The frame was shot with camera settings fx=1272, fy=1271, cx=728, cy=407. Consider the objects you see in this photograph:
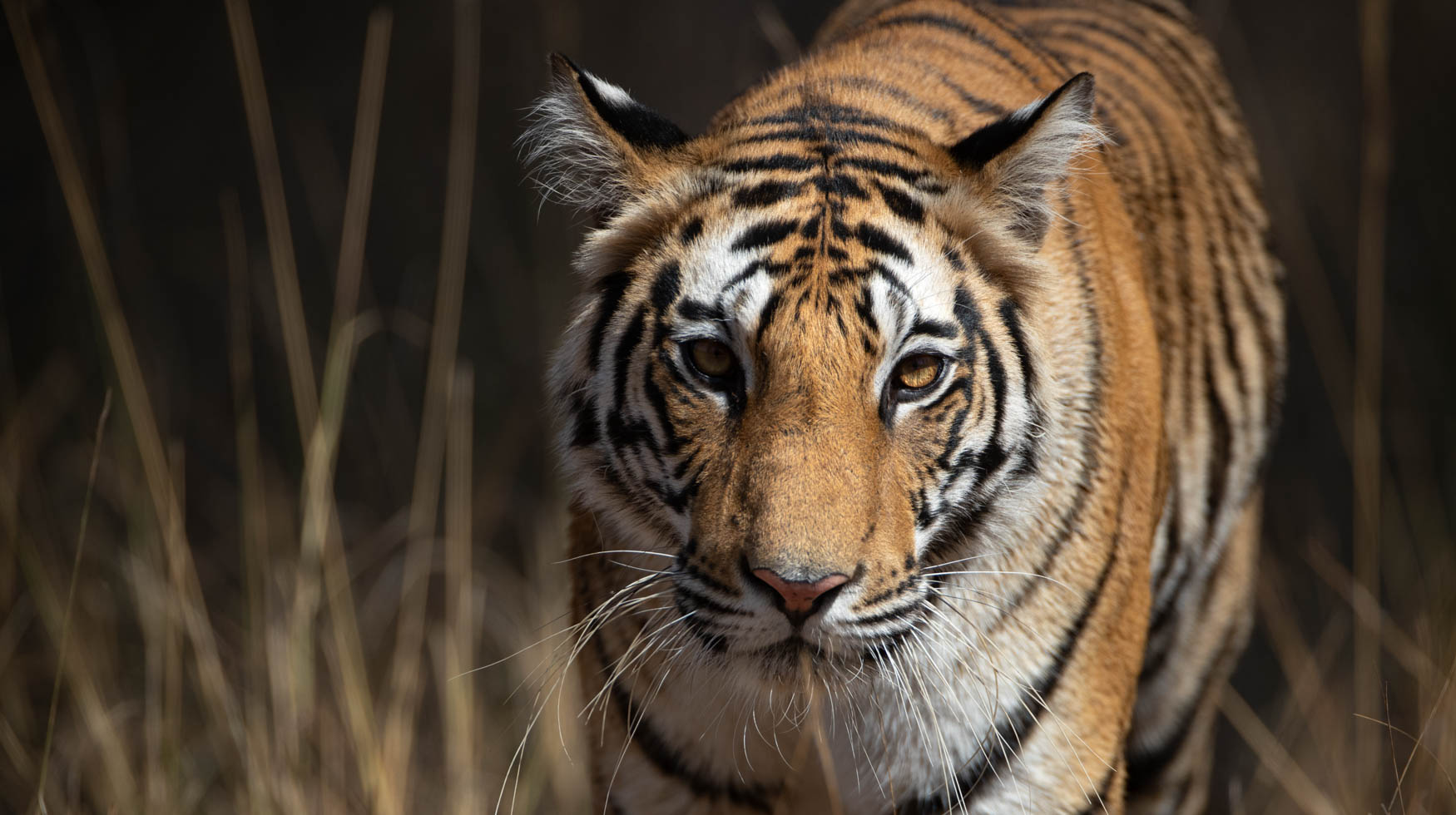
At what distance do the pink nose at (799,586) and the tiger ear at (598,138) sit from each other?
78 centimetres

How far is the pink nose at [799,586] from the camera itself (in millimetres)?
1663

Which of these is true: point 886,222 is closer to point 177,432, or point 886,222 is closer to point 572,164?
point 572,164

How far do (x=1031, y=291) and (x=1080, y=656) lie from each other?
0.61m

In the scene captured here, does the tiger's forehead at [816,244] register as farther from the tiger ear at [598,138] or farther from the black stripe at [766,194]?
the tiger ear at [598,138]

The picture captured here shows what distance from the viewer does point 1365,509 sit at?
9.32ft

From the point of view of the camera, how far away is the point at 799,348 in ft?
5.99

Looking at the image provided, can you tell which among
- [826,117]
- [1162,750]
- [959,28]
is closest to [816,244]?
[826,117]

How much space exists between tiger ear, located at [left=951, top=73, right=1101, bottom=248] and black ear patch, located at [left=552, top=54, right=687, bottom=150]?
48cm

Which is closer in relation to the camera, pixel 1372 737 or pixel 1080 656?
pixel 1080 656

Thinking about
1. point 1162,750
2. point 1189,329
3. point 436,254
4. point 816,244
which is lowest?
point 1162,750

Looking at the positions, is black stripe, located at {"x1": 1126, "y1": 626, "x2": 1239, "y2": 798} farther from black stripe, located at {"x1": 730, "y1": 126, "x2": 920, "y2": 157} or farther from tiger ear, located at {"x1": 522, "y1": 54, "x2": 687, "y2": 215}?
tiger ear, located at {"x1": 522, "y1": 54, "x2": 687, "y2": 215}

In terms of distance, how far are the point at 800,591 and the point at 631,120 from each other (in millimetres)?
907

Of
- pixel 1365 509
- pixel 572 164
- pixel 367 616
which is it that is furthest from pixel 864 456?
pixel 367 616

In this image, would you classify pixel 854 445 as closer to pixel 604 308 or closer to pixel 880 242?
pixel 880 242
